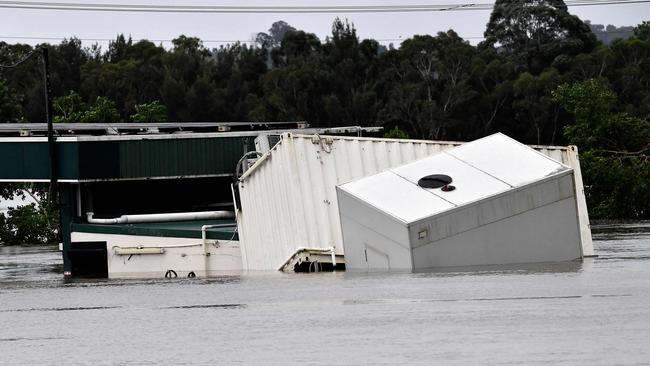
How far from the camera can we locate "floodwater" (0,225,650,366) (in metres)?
14.7

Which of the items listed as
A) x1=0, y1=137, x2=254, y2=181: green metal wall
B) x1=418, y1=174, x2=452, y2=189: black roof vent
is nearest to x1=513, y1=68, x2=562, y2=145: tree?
x1=0, y1=137, x2=254, y2=181: green metal wall

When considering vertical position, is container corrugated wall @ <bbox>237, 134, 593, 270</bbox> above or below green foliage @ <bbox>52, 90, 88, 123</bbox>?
below

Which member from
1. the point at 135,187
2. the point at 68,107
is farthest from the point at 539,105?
the point at 135,187

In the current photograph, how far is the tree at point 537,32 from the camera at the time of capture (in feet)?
335

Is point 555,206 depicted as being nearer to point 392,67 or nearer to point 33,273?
point 33,273

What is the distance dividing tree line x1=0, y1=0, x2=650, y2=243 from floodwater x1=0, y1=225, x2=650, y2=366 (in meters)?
55.4

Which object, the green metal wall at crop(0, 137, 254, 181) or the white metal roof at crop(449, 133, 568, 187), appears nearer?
the white metal roof at crop(449, 133, 568, 187)

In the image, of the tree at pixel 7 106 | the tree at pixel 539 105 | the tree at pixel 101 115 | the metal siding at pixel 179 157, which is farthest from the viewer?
the tree at pixel 539 105

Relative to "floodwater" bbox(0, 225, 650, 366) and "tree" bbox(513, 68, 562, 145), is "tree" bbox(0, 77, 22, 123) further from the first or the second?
"floodwater" bbox(0, 225, 650, 366)

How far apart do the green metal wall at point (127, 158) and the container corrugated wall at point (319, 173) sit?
1127 cm

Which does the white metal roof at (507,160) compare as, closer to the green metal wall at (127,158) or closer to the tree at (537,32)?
the green metal wall at (127,158)

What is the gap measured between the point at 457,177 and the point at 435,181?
0.43m

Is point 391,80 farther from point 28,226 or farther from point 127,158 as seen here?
point 127,158

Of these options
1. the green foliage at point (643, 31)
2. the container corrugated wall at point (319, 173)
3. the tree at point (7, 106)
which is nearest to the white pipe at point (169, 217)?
the container corrugated wall at point (319, 173)
